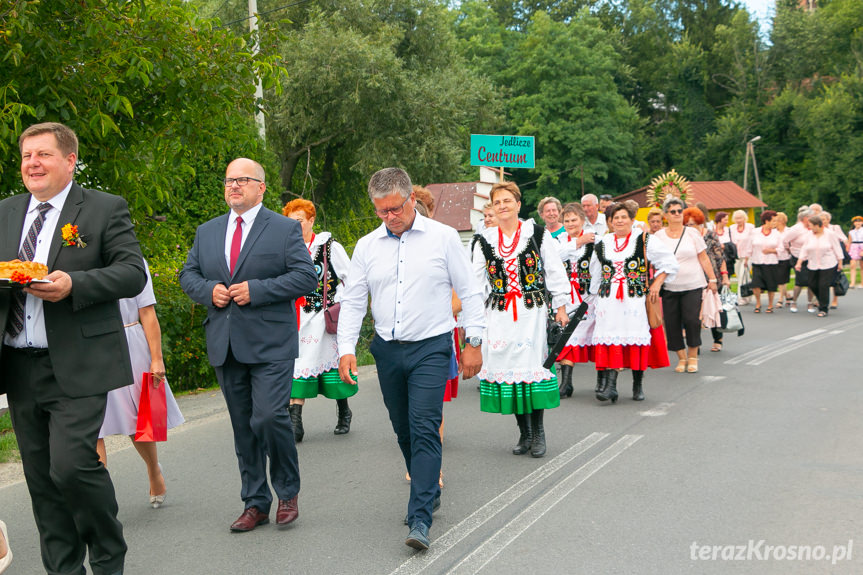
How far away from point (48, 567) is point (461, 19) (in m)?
59.5

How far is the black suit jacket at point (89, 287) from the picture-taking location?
3.91 meters

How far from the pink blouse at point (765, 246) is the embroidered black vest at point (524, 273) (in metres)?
12.8

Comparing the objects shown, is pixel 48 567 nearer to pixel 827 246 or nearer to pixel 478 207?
pixel 478 207

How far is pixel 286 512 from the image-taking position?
525 centimetres

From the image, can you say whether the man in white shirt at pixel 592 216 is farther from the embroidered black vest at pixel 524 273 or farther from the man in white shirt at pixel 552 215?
the embroidered black vest at pixel 524 273

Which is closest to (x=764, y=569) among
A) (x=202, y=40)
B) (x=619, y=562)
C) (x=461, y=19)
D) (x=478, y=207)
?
(x=619, y=562)

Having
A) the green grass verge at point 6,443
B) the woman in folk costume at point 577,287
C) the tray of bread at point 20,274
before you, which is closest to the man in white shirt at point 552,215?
the woman in folk costume at point 577,287

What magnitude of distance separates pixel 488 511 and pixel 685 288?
638 cm

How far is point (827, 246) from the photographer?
59.0 feet

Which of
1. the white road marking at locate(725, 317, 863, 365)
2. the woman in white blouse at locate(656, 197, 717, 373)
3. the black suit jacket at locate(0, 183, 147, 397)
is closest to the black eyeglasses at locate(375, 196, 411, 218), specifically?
the black suit jacket at locate(0, 183, 147, 397)

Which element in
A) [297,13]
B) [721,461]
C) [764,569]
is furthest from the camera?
[297,13]

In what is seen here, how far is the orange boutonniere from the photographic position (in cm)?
394

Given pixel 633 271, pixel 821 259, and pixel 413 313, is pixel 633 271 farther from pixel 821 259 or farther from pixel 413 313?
pixel 821 259

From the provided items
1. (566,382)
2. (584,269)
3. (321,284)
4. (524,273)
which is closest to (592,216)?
(584,269)
